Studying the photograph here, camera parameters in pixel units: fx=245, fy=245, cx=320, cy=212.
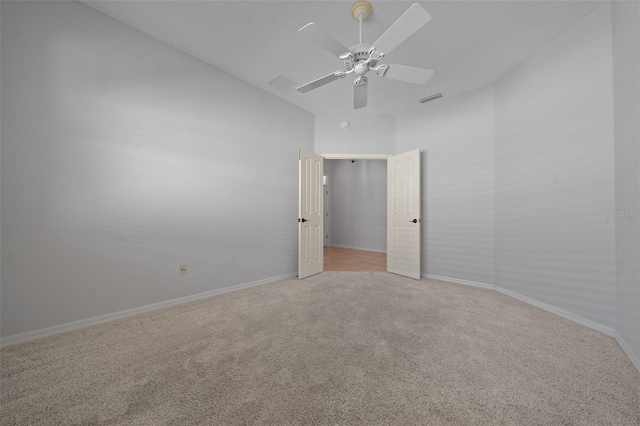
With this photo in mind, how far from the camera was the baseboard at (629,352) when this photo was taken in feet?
5.24

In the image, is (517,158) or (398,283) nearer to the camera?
(517,158)

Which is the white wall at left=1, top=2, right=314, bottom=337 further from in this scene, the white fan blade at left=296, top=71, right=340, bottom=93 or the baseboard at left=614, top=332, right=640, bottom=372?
the baseboard at left=614, top=332, right=640, bottom=372

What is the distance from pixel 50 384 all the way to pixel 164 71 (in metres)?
2.81

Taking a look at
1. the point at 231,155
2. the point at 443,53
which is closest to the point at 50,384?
the point at 231,155

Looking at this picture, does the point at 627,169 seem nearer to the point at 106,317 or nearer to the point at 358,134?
the point at 358,134

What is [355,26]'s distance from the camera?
2297 mm

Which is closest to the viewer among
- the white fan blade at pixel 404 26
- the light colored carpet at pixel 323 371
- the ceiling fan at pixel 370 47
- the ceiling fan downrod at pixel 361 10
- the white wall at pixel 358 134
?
the light colored carpet at pixel 323 371

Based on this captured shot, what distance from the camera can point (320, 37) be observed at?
1.73 metres

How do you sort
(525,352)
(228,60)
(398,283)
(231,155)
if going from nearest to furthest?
(525,352) < (228,60) < (231,155) < (398,283)

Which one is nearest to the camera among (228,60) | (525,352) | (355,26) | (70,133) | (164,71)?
(525,352)

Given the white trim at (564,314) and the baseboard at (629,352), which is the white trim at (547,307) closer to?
the white trim at (564,314)

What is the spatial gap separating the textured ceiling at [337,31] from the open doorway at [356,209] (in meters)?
3.76

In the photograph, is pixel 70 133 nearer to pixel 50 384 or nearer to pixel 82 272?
pixel 82 272

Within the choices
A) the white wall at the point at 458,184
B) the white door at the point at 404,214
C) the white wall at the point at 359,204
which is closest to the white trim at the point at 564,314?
the white wall at the point at 458,184
